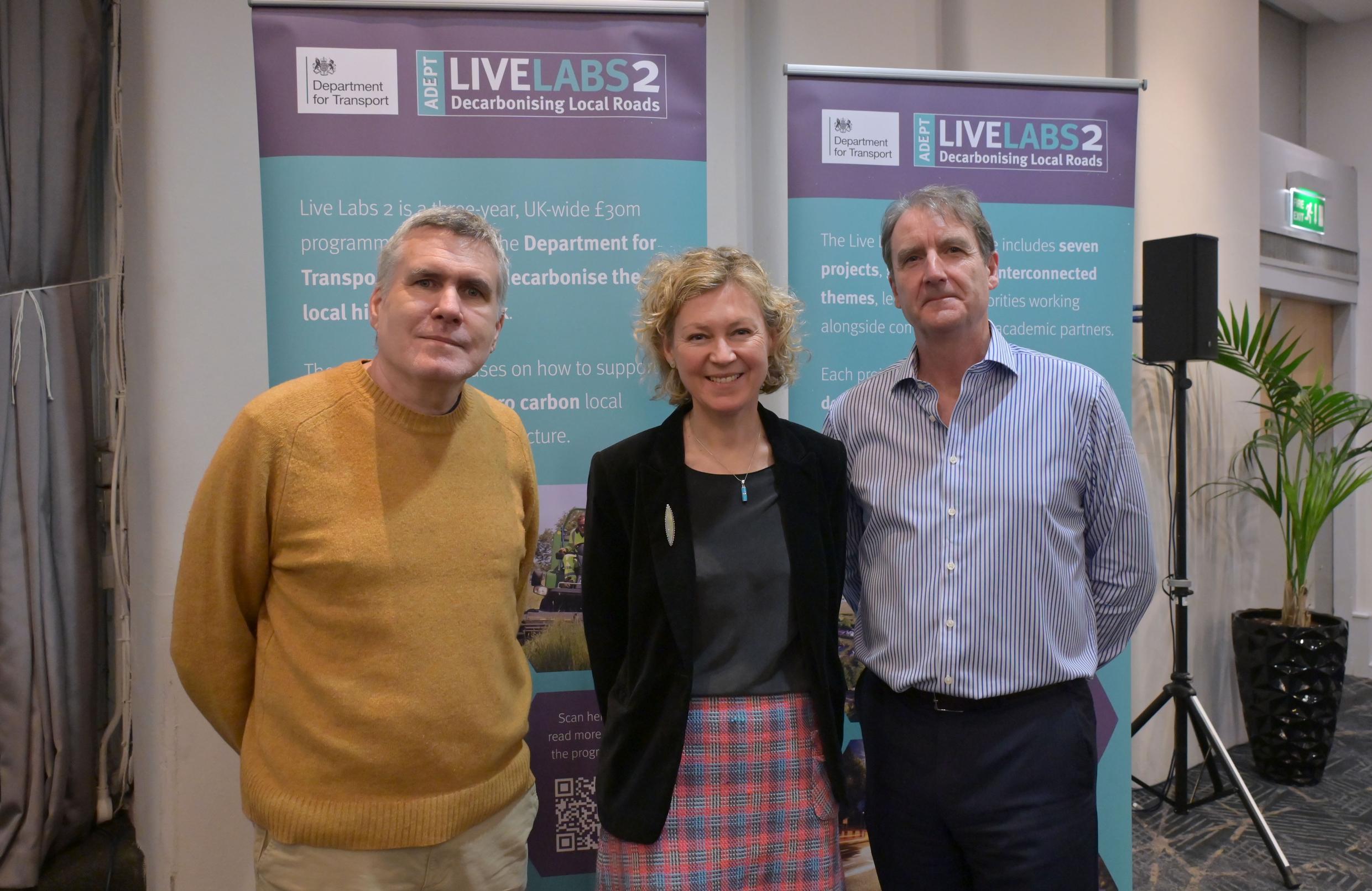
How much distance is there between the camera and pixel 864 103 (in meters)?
2.29

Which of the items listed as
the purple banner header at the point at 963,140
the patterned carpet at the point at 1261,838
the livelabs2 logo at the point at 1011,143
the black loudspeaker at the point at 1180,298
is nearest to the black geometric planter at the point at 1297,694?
the patterned carpet at the point at 1261,838

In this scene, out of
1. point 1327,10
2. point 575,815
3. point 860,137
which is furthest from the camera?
point 1327,10

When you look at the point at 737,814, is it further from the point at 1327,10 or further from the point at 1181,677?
the point at 1327,10

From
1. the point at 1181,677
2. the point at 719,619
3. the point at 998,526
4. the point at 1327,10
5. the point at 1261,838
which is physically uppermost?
the point at 1327,10

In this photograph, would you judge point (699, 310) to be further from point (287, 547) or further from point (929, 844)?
point (929, 844)

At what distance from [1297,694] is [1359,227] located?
3.37m

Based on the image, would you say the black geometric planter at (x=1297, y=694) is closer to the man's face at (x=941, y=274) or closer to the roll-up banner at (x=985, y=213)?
the roll-up banner at (x=985, y=213)

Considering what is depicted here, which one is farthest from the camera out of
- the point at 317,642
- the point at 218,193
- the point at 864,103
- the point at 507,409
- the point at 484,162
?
the point at 218,193

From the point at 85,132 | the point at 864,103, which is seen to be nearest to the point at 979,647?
the point at 864,103

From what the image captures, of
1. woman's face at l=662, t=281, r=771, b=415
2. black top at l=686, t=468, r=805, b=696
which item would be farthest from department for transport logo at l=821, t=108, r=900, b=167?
black top at l=686, t=468, r=805, b=696

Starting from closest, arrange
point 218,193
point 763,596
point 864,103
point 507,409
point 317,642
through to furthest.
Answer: point 317,642, point 763,596, point 507,409, point 864,103, point 218,193

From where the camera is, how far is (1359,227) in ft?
17.2

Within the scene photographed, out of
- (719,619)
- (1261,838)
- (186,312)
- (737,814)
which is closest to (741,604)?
(719,619)

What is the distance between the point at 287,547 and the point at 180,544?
4.89 ft
